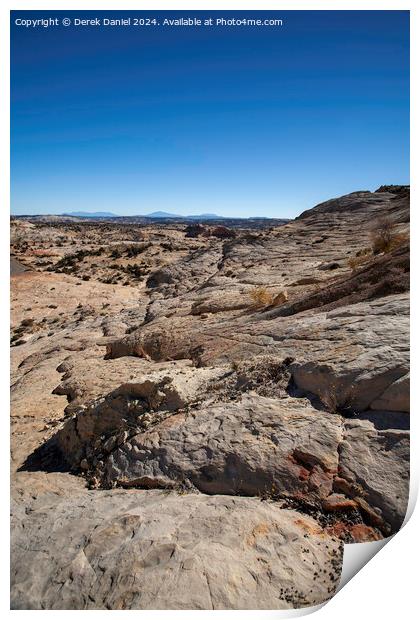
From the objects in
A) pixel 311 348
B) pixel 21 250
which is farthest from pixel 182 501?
pixel 21 250

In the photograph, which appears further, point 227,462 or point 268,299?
point 268,299

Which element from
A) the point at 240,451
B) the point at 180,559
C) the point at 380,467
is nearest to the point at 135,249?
the point at 240,451

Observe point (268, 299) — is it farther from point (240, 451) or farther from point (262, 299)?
point (240, 451)

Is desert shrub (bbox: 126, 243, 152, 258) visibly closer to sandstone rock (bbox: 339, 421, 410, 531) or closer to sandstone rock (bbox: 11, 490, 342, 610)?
sandstone rock (bbox: 11, 490, 342, 610)

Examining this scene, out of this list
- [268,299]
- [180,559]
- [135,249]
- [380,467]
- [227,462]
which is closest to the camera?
[180,559]

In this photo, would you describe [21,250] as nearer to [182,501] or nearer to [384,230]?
[384,230]

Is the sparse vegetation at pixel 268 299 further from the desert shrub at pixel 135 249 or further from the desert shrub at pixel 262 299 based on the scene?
the desert shrub at pixel 135 249

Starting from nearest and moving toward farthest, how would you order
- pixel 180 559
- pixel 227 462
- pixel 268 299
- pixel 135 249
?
pixel 180 559 → pixel 227 462 → pixel 268 299 → pixel 135 249

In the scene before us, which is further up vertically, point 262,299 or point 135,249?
point 135,249

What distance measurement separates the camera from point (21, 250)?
1668 inches

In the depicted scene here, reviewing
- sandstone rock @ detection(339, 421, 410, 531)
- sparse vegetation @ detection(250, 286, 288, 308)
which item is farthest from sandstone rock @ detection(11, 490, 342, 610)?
sparse vegetation @ detection(250, 286, 288, 308)

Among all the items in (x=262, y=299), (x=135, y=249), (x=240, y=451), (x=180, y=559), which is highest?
(x=135, y=249)

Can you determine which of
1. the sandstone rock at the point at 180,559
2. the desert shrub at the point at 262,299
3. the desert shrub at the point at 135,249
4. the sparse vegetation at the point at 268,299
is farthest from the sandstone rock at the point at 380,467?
the desert shrub at the point at 135,249

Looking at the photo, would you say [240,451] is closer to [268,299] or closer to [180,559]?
[180,559]
